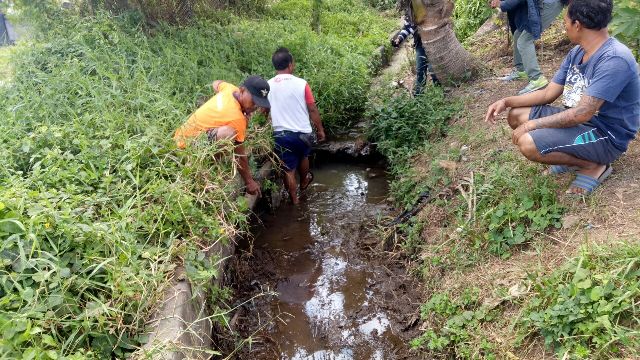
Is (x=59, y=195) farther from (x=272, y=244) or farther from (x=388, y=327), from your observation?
(x=388, y=327)

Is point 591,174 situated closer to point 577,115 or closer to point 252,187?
point 577,115

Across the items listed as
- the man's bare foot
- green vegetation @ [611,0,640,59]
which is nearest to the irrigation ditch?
the man's bare foot

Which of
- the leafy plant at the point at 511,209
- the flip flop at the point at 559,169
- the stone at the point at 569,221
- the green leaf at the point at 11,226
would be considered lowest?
the leafy plant at the point at 511,209

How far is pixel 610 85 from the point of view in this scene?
10.5 ft

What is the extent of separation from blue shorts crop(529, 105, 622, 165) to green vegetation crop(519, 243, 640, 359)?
0.86 meters

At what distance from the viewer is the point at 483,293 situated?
332cm

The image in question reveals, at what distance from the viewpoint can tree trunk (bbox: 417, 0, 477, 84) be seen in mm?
6211

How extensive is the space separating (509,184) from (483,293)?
1.05 meters

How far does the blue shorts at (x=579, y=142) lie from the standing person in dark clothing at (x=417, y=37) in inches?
125

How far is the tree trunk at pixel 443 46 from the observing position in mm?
6211

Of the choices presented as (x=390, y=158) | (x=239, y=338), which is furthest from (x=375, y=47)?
(x=239, y=338)

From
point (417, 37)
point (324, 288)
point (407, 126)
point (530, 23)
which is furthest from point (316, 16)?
point (324, 288)

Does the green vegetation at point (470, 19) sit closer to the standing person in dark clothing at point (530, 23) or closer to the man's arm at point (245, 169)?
the standing person in dark clothing at point (530, 23)

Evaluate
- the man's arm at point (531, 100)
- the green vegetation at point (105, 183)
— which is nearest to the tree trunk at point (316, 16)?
the green vegetation at point (105, 183)
